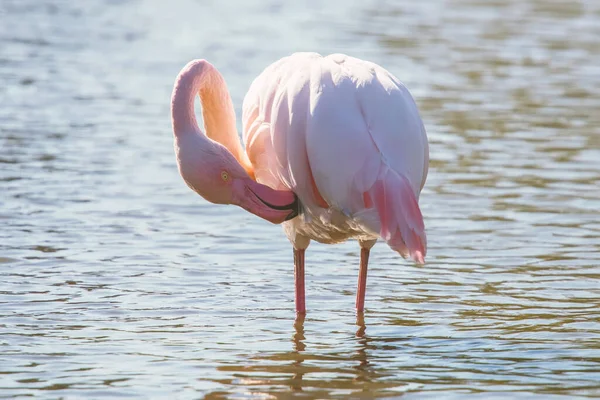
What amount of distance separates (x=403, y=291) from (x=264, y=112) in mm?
1676

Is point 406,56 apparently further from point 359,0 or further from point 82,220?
point 82,220

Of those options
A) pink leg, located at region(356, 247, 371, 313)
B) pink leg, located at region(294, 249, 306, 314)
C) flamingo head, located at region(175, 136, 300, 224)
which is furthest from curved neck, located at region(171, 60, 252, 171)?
pink leg, located at region(356, 247, 371, 313)

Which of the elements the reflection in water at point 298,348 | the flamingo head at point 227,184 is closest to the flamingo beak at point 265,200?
the flamingo head at point 227,184

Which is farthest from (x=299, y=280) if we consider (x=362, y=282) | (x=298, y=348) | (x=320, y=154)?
(x=320, y=154)

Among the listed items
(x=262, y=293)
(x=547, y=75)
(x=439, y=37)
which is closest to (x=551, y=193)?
(x=262, y=293)

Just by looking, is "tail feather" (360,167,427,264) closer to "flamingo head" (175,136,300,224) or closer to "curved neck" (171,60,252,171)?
"flamingo head" (175,136,300,224)

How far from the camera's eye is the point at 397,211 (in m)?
5.80

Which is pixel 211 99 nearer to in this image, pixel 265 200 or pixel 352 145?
pixel 265 200

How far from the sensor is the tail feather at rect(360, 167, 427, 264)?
5801 millimetres

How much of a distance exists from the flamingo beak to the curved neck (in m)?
0.48

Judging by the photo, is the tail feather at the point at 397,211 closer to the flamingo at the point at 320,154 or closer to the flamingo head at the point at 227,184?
the flamingo at the point at 320,154

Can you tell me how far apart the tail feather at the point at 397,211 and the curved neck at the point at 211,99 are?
1.22 m

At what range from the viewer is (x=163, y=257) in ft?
26.6

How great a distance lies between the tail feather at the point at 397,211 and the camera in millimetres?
5801
